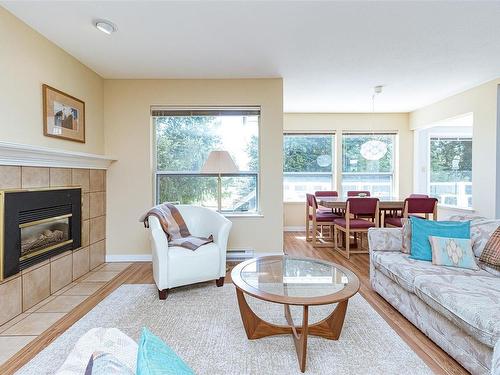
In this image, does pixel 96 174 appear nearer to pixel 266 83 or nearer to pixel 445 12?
pixel 266 83

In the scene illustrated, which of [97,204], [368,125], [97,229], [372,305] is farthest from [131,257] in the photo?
[368,125]

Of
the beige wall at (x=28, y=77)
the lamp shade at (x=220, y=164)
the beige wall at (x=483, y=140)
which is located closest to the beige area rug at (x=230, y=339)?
the lamp shade at (x=220, y=164)

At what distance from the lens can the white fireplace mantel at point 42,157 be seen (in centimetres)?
215

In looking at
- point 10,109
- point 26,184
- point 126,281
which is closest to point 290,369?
point 126,281

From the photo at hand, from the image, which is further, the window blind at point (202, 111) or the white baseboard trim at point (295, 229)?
the white baseboard trim at point (295, 229)

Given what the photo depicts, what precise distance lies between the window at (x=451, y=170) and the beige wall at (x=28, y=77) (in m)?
6.04

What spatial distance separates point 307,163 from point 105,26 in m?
4.42

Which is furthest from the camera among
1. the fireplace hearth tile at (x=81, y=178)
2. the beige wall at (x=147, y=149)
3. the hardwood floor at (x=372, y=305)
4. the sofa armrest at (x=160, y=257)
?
the beige wall at (x=147, y=149)

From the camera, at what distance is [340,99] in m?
4.84

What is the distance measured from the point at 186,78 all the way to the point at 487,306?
3754 millimetres

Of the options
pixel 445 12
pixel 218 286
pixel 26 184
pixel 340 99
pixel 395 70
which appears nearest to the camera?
pixel 445 12

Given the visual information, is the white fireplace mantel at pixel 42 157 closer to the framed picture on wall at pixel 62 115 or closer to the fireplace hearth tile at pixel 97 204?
the framed picture on wall at pixel 62 115

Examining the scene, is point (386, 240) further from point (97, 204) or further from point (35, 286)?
point (97, 204)

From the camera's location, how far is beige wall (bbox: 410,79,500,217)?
3.82 meters
